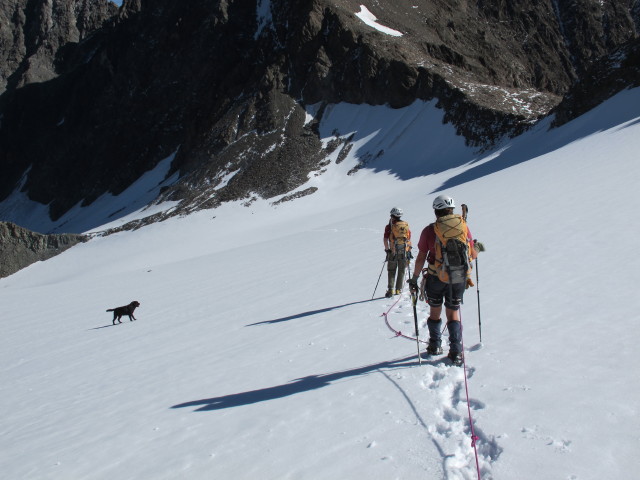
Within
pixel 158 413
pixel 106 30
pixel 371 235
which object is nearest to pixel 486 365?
pixel 158 413

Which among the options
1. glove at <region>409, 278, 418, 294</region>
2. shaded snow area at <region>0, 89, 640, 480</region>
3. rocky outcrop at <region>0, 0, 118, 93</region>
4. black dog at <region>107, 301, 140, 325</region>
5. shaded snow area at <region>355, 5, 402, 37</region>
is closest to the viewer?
shaded snow area at <region>0, 89, 640, 480</region>

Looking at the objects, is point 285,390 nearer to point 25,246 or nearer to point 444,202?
point 444,202

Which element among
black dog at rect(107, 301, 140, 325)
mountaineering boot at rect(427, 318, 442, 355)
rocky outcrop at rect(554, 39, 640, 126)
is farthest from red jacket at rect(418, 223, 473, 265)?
rocky outcrop at rect(554, 39, 640, 126)

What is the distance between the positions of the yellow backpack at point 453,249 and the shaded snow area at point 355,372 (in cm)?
87

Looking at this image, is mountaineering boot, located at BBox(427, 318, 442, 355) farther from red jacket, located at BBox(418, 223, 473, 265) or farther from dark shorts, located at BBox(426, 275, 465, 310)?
red jacket, located at BBox(418, 223, 473, 265)

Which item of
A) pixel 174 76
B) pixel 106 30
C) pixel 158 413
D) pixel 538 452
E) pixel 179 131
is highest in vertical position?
pixel 106 30

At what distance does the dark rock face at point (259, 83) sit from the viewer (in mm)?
48562

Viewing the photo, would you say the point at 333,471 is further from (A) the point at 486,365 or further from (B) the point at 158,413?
(B) the point at 158,413

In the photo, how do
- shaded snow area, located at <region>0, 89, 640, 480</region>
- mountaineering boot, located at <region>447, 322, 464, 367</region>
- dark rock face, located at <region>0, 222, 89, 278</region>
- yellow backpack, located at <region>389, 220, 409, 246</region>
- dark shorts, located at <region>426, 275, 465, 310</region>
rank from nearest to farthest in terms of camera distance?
1. shaded snow area, located at <region>0, 89, 640, 480</region>
2. mountaineering boot, located at <region>447, 322, 464, 367</region>
3. dark shorts, located at <region>426, 275, 465, 310</region>
4. yellow backpack, located at <region>389, 220, 409, 246</region>
5. dark rock face, located at <region>0, 222, 89, 278</region>

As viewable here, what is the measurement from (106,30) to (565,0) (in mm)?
81363

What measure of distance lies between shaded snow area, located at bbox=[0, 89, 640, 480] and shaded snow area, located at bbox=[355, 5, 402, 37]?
1857 inches

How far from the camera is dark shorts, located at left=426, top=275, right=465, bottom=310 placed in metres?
5.18

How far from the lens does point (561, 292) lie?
6254 mm

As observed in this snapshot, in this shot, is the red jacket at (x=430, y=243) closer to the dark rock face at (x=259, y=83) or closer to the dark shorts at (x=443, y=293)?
the dark shorts at (x=443, y=293)
